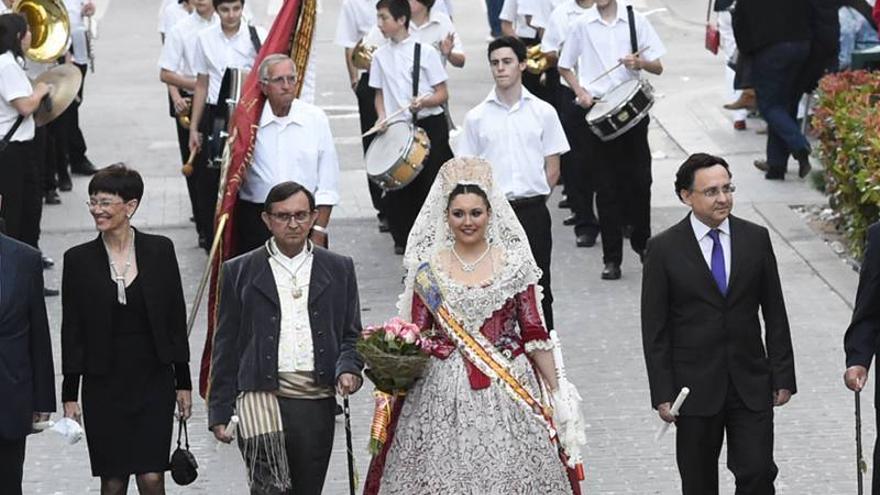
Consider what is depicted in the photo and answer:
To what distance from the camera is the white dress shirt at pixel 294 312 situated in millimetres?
9078

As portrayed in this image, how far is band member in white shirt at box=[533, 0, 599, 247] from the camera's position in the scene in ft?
52.1

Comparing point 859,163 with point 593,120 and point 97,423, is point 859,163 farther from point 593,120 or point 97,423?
point 97,423

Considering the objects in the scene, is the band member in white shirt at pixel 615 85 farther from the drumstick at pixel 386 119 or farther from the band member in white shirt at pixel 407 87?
the drumstick at pixel 386 119

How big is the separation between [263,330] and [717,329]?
1924 millimetres

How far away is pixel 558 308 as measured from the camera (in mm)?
14391

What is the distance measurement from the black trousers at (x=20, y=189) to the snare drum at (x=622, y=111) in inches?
149

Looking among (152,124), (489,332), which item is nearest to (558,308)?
(489,332)

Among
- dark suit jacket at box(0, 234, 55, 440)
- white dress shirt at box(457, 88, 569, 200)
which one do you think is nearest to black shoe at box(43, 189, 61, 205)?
white dress shirt at box(457, 88, 569, 200)

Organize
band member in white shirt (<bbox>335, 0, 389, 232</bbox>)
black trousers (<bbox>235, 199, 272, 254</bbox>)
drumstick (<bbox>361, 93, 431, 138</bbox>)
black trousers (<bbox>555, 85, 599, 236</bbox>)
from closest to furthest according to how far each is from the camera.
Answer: black trousers (<bbox>235, 199, 272, 254</bbox>)
drumstick (<bbox>361, 93, 431, 138</bbox>)
black trousers (<bbox>555, 85, 599, 236</bbox>)
band member in white shirt (<bbox>335, 0, 389, 232</bbox>)

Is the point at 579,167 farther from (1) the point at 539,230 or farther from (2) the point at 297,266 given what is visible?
(2) the point at 297,266

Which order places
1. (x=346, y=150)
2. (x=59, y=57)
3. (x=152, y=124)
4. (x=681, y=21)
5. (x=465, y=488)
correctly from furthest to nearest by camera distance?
(x=681, y=21), (x=152, y=124), (x=346, y=150), (x=59, y=57), (x=465, y=488)

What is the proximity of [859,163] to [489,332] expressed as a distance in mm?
6103

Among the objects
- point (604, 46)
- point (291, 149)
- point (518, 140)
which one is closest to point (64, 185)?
point (604, 46)

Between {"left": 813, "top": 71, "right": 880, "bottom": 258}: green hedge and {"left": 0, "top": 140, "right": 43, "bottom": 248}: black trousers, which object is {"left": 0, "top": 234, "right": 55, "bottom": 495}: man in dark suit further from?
{"left": 813, "top": 71, "right": 880, "bottom": 258}: green hedge
